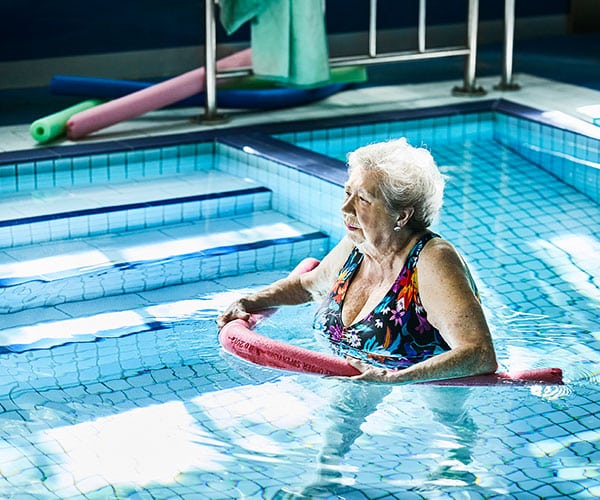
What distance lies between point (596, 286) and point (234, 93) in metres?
3.01

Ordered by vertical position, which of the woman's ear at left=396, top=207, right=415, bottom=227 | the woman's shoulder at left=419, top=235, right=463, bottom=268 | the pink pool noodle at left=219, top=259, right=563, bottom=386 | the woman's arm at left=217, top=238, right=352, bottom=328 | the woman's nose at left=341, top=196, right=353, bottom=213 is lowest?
the pink pool noodle at left=219, top=259, right=563, bottom=386

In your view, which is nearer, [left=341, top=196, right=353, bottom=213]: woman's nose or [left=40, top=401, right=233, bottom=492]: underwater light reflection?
[left=40, top=401, right=233, bottom=492]: underwater light reflection

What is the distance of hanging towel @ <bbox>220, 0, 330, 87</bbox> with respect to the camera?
670 centimetres

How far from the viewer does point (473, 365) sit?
9.99 feet

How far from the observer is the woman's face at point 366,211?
3.22 m

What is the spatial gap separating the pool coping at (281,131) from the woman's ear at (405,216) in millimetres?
2511

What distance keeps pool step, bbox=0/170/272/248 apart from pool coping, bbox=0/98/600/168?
23 cm

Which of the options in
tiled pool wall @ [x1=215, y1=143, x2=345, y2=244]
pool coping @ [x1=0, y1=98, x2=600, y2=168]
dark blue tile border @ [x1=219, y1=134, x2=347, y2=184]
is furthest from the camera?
pool coping @ [x1=0, y1=98, x2=600, y2=168]

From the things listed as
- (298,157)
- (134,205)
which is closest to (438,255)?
(134,205)

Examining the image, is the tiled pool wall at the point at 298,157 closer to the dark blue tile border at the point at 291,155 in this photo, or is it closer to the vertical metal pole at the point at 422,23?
the dark blue tile border at the point at 291,155

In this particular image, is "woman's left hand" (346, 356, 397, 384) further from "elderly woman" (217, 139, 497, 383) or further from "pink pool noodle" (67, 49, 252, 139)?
"pink pool noodle" (67, 49, 252, 139)

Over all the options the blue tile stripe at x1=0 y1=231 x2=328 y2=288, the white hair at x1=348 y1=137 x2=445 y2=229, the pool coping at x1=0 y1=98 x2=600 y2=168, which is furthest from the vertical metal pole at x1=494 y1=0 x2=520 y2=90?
the white hair at x1=348 y1=137 x2=445 y2=229

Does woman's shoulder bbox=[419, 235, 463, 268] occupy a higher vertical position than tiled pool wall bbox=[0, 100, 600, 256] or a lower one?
higher

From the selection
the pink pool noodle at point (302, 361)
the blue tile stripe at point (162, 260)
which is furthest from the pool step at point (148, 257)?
the pink pool noodle at point (302, 361)
